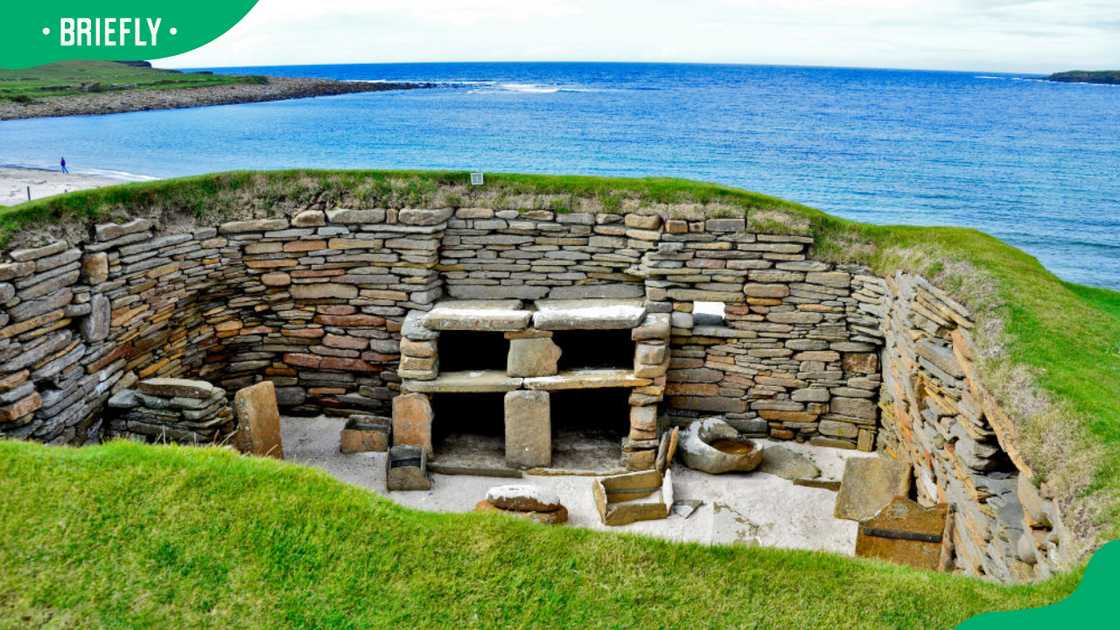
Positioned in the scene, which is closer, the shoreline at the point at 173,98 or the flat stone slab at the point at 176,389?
the flat stone slab at the point at 176,389

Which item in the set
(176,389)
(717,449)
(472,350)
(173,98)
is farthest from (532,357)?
(173,98)

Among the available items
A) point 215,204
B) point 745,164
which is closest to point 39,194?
point 215,204

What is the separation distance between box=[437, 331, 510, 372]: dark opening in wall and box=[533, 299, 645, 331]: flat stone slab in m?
1.41

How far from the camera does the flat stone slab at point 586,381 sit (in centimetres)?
997

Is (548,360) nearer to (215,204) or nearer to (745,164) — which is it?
(215,204)

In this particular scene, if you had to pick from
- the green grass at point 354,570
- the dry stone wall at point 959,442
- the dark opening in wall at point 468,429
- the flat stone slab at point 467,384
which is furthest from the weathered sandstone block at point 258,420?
the dry stone wall at point 959,442

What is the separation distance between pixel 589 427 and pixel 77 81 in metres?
91.9

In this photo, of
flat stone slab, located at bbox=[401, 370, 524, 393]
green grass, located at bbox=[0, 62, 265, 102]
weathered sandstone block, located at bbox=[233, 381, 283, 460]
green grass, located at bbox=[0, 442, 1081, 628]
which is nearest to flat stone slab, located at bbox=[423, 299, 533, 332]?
flat stone slab, located at bbox=[401, 370, 524, 393]

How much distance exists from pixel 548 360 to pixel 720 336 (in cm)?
233

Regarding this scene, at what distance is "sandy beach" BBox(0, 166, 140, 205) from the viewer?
29.6 m

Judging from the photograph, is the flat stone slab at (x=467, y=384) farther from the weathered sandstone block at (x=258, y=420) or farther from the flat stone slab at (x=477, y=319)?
the weathered sandstone block at (x=258, y=420)

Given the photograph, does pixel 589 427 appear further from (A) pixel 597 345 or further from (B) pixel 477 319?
(B) pixel 477 319

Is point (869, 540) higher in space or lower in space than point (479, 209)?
lower

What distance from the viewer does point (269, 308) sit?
11188 millimetres
